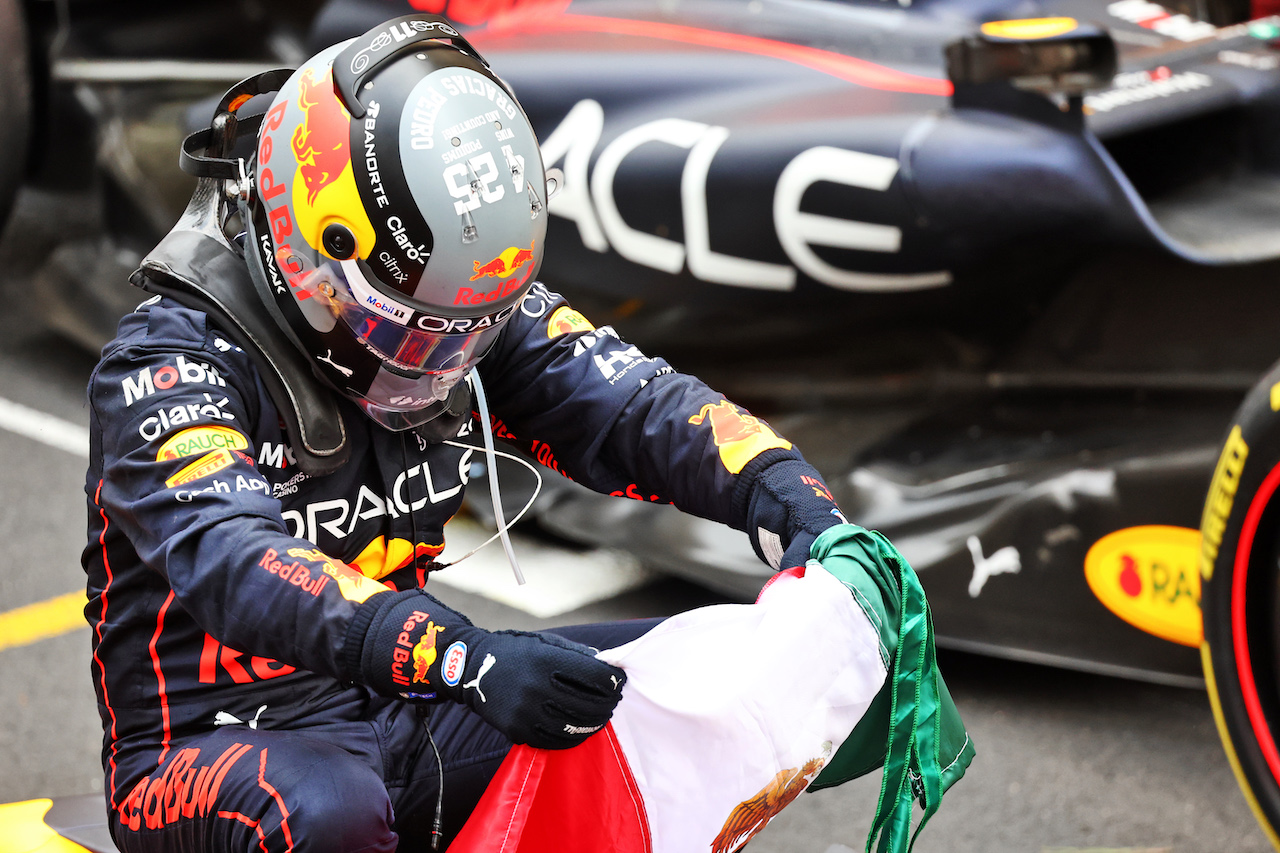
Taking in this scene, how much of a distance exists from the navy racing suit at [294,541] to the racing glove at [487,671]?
0.13ft

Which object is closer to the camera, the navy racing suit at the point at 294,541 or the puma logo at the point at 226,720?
the navy racing suit at the point at 294,541

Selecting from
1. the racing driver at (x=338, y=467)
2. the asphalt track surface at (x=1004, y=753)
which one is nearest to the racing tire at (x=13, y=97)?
the asphalt track surface at (x=1004, y=753)

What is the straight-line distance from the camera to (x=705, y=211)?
10.6 ft

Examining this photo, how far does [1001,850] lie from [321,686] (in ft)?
4.56

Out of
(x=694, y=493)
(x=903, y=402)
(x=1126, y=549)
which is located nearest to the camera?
(x=694, y=493)

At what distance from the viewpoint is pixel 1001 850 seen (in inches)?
99.8

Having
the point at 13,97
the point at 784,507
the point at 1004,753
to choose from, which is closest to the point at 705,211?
the point at 1004,753

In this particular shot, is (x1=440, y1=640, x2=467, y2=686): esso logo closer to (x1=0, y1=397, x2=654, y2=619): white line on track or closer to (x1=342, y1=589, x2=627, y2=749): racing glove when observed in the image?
(x1=342, y1=589, x2=627, y2=749): racing glove

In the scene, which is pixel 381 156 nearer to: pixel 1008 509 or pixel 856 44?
pixel 1008 509

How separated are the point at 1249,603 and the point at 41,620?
272 centimetres

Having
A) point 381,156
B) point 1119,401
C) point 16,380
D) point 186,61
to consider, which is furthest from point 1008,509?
point 16,380

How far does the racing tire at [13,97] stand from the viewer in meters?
4.41

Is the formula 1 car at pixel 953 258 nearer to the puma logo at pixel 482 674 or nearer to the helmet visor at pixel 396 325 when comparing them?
the helmet visor at pixel 396 325

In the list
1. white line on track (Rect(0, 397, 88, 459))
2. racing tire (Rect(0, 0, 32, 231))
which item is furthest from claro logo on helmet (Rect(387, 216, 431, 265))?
racing tire (Rect(0, 0, 32, 231))
